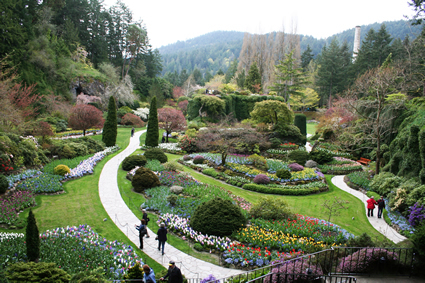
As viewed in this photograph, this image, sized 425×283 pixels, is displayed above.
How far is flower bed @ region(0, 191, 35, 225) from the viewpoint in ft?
30.6

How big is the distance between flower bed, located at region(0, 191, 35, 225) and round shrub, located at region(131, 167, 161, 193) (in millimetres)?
4678

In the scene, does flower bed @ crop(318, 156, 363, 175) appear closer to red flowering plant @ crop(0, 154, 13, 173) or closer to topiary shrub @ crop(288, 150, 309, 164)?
topiary shrub @ crop(288, 150, 309, 164)

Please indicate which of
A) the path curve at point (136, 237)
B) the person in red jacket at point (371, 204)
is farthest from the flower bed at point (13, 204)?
the person in red jacket at point (371, 204)

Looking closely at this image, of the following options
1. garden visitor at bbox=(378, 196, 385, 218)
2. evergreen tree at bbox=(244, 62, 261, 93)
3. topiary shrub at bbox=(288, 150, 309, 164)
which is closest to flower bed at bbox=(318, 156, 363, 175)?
topiary shrub at bbox=(288, 150, 309, 164)

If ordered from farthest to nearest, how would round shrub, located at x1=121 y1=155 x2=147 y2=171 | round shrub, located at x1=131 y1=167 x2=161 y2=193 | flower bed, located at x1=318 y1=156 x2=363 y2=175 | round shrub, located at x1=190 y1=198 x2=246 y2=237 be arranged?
flower bed, located at x1=318 y1=156 x2=363 y2=175, round shrub, located at x1=121 y1=155 x2=147 y2=171, round shrub, located at x1=131 y1=167 x2=161 y2=193, round shrub, located at x1=190 y1=198 x2=246 y2=237

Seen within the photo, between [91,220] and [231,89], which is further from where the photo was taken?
[231,89]

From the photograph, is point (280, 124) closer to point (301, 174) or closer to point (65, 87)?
point (301, 174)

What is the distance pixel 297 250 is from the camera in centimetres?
881

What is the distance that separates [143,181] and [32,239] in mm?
7486

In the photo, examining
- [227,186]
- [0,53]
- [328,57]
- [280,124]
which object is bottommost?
[227,186]

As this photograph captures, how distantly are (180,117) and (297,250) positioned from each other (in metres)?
22.3

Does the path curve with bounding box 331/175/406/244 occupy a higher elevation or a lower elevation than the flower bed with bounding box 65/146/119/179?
lower

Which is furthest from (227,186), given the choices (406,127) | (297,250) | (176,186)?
(406,127)

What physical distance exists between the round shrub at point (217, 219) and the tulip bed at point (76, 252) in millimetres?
2683
